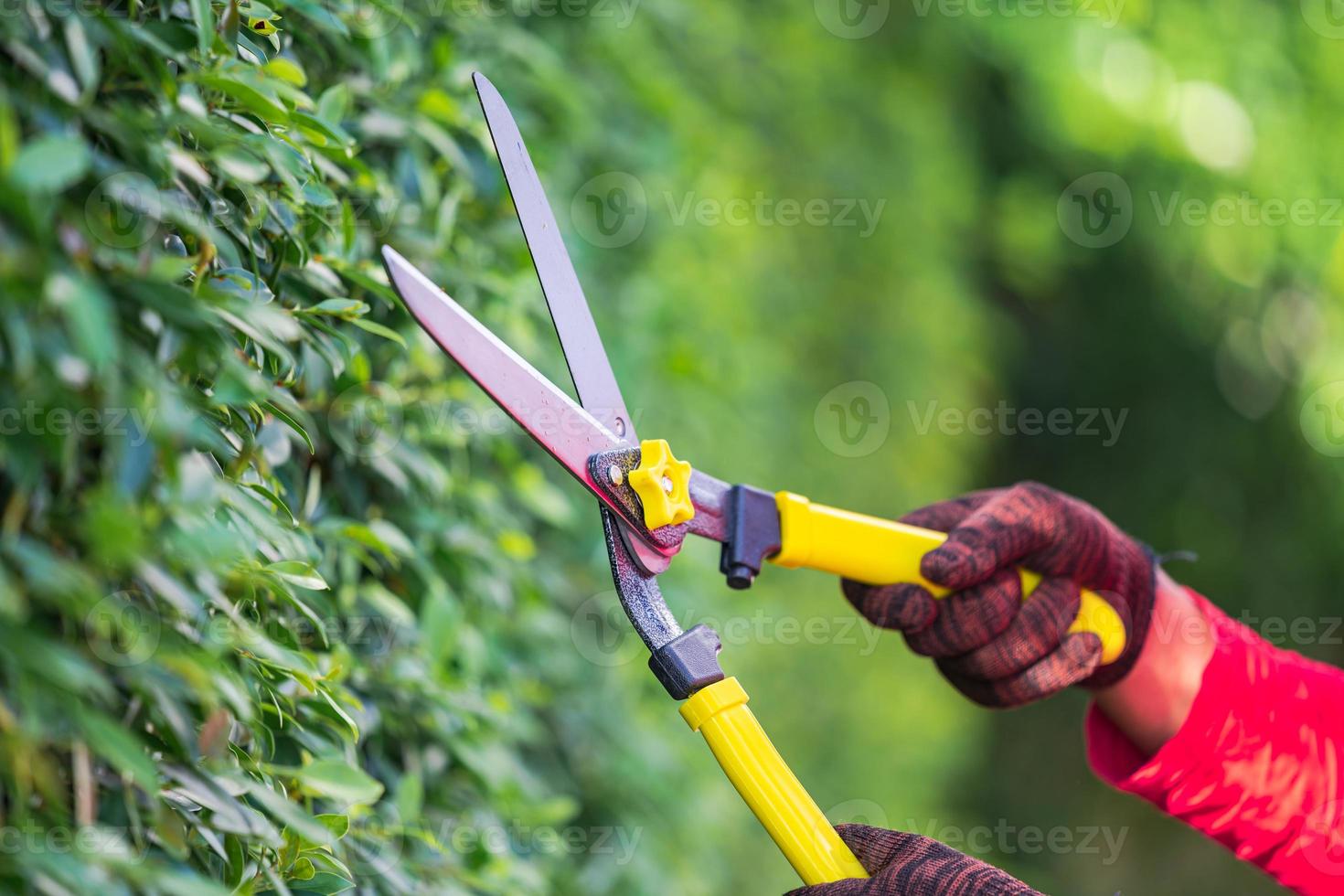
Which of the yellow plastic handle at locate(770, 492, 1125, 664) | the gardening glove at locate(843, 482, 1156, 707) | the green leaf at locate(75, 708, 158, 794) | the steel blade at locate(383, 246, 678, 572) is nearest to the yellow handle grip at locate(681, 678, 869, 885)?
the steel blade at locate(383, 246, 678, 572)

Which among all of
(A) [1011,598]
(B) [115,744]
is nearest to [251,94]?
(B) [115,744]

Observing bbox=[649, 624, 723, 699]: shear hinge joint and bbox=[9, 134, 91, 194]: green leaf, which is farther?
bbox=[649, 624, 723, 699]: shear hinge joint

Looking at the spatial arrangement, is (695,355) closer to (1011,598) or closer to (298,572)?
(1011,598)

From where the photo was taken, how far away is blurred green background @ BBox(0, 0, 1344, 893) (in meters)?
0.92

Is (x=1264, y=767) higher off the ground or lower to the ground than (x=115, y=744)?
lower

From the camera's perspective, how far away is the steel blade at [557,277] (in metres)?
1.34

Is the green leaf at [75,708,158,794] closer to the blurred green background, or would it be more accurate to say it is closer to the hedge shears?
the blurred green background

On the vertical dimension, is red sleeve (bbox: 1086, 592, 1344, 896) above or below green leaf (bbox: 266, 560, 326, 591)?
below

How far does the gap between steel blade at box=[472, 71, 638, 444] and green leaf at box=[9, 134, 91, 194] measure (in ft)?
1.83

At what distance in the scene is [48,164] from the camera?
78 cm

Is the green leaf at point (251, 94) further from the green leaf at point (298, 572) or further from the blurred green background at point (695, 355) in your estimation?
the green leaf at point (298, 572)

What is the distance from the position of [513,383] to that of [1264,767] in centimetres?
131

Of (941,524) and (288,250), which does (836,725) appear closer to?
(941,524)

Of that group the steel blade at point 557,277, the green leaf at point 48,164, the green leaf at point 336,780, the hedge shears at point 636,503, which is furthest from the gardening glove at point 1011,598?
the green leaf at point 48,164
